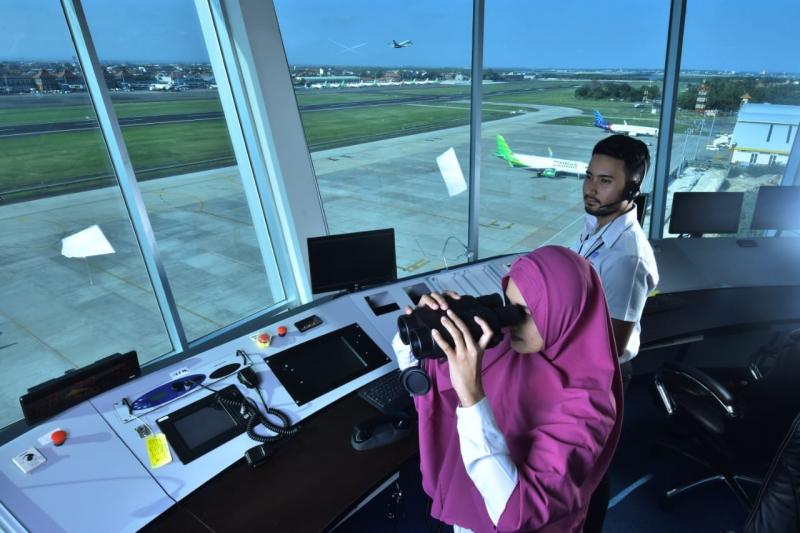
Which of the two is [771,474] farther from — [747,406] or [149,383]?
[149,383]

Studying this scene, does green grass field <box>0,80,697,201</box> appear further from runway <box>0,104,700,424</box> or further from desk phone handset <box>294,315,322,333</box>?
desk phone handset <box>294,315,322,333</box>

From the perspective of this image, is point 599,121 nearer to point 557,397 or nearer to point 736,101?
point 736,101

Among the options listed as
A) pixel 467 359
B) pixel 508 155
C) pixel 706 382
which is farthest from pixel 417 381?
pixel 508 155

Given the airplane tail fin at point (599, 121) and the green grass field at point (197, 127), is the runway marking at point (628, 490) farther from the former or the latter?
the airplane tail fin at point (599, 121)

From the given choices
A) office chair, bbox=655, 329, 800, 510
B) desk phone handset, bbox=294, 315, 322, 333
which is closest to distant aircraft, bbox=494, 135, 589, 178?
office chair, bbox=655, 329, 800, 510

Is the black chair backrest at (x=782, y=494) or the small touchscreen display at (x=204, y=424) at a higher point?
the small touchscreen display at (x=204, y=424)

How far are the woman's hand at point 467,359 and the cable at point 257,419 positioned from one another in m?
0.82

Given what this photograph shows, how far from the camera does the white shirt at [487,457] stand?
2.78 ft

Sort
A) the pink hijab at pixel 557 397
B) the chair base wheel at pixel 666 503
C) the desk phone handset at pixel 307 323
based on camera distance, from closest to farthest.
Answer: the pink hijab at pixel 557 397 → the desk phone handset at pixel 307 323 → the chair base wheel at pixel 666 503

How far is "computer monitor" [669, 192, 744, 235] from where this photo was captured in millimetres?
3160

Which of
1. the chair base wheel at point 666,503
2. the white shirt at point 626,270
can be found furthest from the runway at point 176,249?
the chair base wheel at point 666,503

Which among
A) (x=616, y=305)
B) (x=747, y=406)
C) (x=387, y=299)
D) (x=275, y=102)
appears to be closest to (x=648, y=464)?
(x=747, y=406)

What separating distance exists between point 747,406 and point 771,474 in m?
0.87

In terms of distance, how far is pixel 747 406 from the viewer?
6.30 ft
